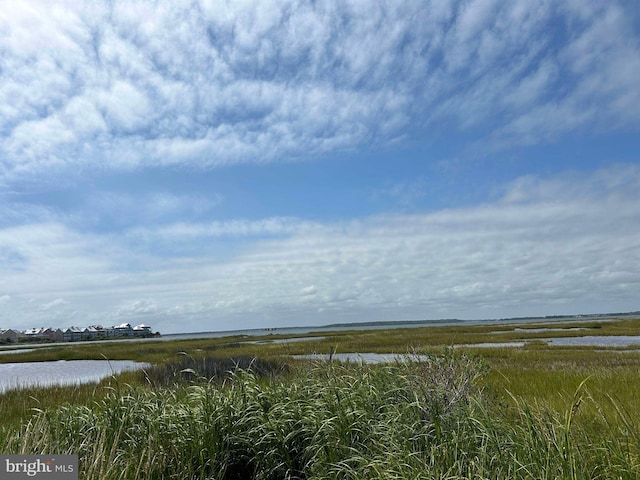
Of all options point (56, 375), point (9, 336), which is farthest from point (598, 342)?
point (9, 336)

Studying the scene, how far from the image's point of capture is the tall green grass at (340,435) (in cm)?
523

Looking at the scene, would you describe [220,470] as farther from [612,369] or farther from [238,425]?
[612,369]

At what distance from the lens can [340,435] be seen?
21.3 ft

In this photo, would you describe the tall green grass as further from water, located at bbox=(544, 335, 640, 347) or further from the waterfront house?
the waterfront house

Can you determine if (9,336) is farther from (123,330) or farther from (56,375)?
(56,375)

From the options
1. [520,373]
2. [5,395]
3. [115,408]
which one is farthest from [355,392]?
[5,395]

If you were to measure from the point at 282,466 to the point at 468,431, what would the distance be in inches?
112

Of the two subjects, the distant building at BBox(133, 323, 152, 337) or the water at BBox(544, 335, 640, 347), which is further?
the distant building at BBox(133, 323, 152, 337)

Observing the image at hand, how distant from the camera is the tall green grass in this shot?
17.2 feet

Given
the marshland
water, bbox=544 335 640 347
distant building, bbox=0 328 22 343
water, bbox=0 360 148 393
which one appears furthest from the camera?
distant building, bbox=0 328 22 343

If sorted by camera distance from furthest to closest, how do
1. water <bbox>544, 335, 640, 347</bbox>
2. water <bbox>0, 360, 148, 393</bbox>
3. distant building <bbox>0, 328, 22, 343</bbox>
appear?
1. distant building <bbox>0, 328, 22, 343</bbox>
2. water <bbox>544, 335, 640, 347</bbox>
3. water <bbox>0, 360, 148, 393</bbox>

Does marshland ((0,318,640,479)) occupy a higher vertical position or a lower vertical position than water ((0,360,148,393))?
higher

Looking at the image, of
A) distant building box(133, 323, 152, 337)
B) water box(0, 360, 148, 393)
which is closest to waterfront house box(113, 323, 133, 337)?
distant building box(133, 323, 152, 337)

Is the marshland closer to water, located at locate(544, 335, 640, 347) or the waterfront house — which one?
water, located at locate(544, 335, 640, 347)
